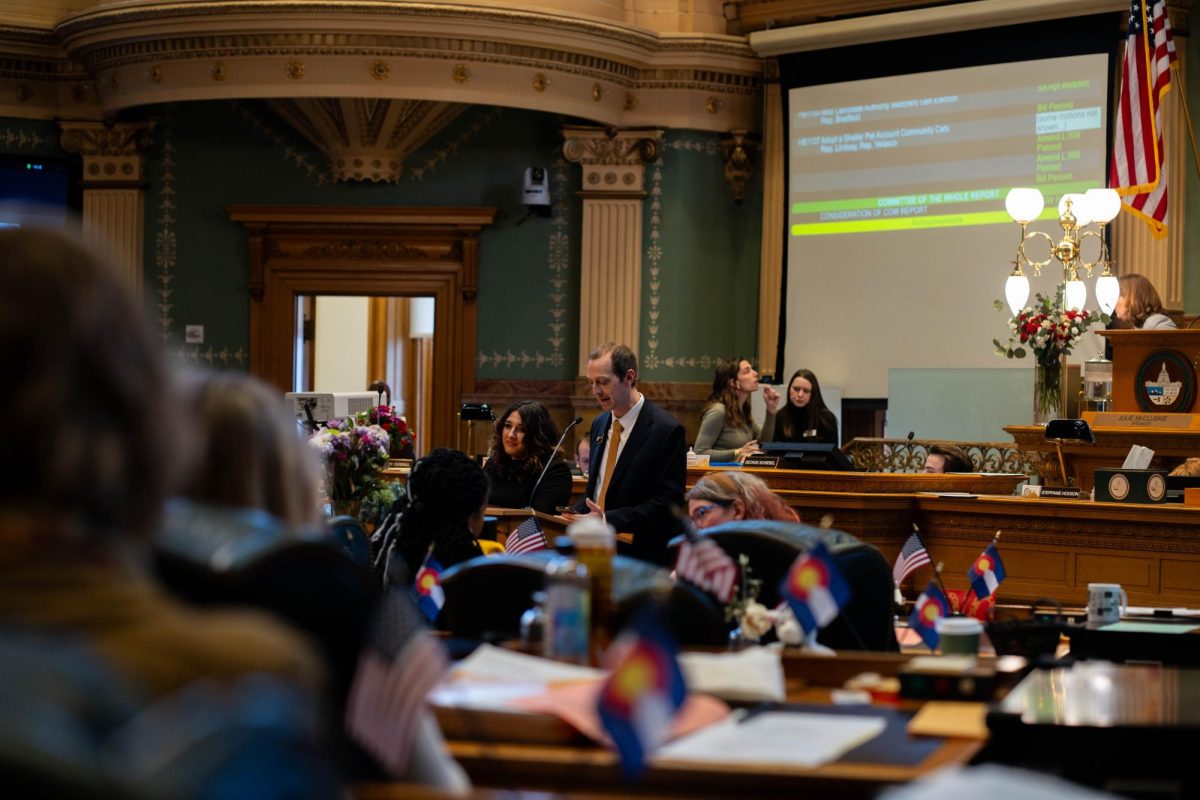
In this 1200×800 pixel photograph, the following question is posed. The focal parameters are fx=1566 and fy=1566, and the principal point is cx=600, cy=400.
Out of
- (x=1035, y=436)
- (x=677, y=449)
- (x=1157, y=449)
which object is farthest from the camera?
(x=1035, y=436)

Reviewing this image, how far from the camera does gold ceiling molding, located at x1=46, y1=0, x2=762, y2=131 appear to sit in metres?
10.7

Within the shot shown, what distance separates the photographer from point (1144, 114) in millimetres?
8836

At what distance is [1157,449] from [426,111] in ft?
20.1

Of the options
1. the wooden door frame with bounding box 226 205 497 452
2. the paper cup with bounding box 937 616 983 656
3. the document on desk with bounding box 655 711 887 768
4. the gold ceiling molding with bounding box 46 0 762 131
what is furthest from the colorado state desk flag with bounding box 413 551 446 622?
the wooden door frame with bounding box 226 205 497 452

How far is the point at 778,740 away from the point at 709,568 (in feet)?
2.65

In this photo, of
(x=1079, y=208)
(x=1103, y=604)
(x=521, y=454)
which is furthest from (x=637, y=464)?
(x=1079, y=208)

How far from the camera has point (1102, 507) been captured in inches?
260

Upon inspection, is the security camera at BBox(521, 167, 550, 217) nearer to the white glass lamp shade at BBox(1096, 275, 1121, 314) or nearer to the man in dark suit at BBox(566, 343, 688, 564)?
the white glass lamp shade at BBox(1096, 275, 1121, 314)

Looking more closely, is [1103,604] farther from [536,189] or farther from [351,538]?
[536,189]

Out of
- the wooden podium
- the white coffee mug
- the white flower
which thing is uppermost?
the wooden podium

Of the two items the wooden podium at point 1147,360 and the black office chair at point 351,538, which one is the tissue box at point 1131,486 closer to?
the wooden podium at point 1147,360

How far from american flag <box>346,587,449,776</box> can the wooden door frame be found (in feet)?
33.4

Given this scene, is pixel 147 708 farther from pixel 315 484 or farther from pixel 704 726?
pixel 704 726

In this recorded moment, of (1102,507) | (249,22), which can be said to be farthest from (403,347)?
(1102,507)
